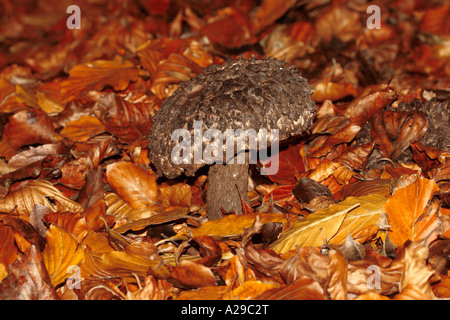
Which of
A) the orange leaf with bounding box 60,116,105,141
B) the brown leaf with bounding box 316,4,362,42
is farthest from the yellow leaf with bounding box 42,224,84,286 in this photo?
the brown leaf with bounding box 316,4,362,42

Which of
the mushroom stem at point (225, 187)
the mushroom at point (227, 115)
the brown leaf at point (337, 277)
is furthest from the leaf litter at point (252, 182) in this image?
the mushroom at point (227, 115)

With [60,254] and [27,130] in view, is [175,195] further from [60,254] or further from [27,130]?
[27,130]

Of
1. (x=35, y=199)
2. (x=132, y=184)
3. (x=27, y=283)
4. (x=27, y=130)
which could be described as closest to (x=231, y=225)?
(x=132, y=184)

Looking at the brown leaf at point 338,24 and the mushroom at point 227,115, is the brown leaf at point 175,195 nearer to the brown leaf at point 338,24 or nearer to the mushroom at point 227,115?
the mushroom at point 227,115

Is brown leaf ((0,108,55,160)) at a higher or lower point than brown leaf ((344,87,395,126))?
lower

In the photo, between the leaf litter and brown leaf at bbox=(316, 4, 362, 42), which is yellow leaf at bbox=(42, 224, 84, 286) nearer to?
the leaf litter
